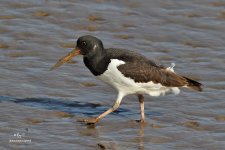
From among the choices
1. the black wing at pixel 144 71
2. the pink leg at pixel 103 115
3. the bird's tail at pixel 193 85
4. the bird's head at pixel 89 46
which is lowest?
the pink leg at pixel 103 115

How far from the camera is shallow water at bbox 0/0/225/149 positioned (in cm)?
1040

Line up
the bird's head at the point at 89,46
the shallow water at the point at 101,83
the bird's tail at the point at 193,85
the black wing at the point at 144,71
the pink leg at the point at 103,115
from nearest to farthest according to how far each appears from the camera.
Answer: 1. the shallow water at the point at 101,83
2. the pink leg at the point at 103,115
3. the black wing at the point at 144,71
4. the bird's head at the point at 89,46
5. the bird's tail at the point at 193,85

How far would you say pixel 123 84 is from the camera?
11070 mm

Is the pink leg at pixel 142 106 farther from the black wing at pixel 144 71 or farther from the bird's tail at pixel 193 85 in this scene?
the bird's tail at pixel 193 85

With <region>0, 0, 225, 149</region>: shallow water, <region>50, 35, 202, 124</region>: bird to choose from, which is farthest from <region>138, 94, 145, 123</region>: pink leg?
<region>0, 0, 225, 149</region>: shallow water

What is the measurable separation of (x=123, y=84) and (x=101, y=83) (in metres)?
1.72

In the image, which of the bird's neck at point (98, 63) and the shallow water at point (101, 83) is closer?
the shallow water at point (101, 83)

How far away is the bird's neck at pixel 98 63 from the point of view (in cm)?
1102

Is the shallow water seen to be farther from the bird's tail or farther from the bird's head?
the bird's head

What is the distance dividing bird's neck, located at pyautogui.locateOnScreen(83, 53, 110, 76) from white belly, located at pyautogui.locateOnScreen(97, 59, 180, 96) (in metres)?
0.06

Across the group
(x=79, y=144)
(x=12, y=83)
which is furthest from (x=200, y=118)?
(x=12, y=83)

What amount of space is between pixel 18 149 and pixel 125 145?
147 centimetres

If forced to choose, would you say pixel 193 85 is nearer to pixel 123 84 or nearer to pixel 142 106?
pixel 142 106

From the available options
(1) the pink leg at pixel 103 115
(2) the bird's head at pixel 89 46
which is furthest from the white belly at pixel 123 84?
(2) the bird's head at pixel 89 46
